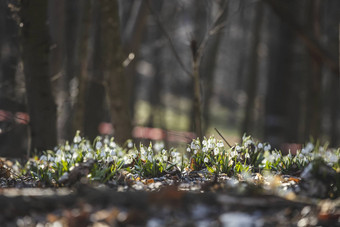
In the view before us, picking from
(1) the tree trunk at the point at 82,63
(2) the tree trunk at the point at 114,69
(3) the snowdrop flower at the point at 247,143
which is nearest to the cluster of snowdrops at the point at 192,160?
(3) the snowdrop flower at the point at 247,143

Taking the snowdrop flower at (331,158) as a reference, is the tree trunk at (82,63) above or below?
above

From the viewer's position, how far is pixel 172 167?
15.0 feet

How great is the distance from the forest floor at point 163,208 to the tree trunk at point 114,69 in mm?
3615

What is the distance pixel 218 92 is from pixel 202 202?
39548 millimetres

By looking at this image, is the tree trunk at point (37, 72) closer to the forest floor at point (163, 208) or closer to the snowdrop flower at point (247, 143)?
the snowdrop flower at point (247, 143)

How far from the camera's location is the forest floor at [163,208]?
2721 mm

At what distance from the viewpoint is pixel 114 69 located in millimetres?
6480

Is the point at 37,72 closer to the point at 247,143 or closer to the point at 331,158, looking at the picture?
the point at 247,143

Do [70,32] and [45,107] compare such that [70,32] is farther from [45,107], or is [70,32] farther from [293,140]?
[293,140]

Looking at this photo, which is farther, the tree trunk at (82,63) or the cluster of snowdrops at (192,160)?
the tree trunk at (82,63)

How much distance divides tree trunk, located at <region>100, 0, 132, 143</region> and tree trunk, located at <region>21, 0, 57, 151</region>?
36.5 inches

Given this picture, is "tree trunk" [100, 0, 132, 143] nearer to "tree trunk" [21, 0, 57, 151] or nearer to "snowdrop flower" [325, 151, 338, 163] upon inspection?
"tree trunk" [21, 0, 57, 151]

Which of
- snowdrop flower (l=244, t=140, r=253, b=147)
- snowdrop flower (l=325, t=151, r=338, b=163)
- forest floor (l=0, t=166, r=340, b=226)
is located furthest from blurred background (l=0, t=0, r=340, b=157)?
forest floor (l=0, t=166, r=340, b=226)

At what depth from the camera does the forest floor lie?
2721 millimetres
